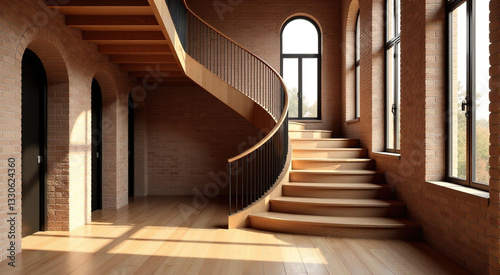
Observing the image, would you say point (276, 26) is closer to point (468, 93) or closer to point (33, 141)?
point (468, 93)

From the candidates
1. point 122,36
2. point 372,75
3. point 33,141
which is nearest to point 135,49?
point 122,36

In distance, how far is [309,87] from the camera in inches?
346

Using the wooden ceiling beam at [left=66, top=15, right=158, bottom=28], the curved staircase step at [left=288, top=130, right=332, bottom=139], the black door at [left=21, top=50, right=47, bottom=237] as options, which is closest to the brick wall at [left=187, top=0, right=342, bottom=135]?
the curved staircase step at [left=288, top=130, right=332, bottom=139]

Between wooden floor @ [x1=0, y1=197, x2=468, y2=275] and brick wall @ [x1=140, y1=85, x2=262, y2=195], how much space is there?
3.06 m

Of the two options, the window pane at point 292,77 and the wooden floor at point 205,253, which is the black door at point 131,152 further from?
the window pane at point 292,77

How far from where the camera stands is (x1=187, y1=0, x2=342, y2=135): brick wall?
8.54 meters

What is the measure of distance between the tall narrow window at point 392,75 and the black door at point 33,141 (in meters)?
5.11

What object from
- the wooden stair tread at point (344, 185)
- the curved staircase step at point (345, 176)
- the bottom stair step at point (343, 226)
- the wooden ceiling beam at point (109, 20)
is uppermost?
the wooden ceiling beam at point (109, 20)

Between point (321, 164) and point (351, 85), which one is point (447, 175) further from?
point (351, 85)

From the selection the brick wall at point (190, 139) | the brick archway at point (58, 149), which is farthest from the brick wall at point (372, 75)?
the brick archway at point (58, 149)

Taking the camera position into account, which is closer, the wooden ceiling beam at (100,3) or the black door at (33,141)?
the wooden ceiling beam at (100,3)

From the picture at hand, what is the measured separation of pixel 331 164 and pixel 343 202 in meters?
1.15

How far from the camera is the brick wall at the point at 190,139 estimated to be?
28.1ft

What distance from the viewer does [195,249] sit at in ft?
13.8
